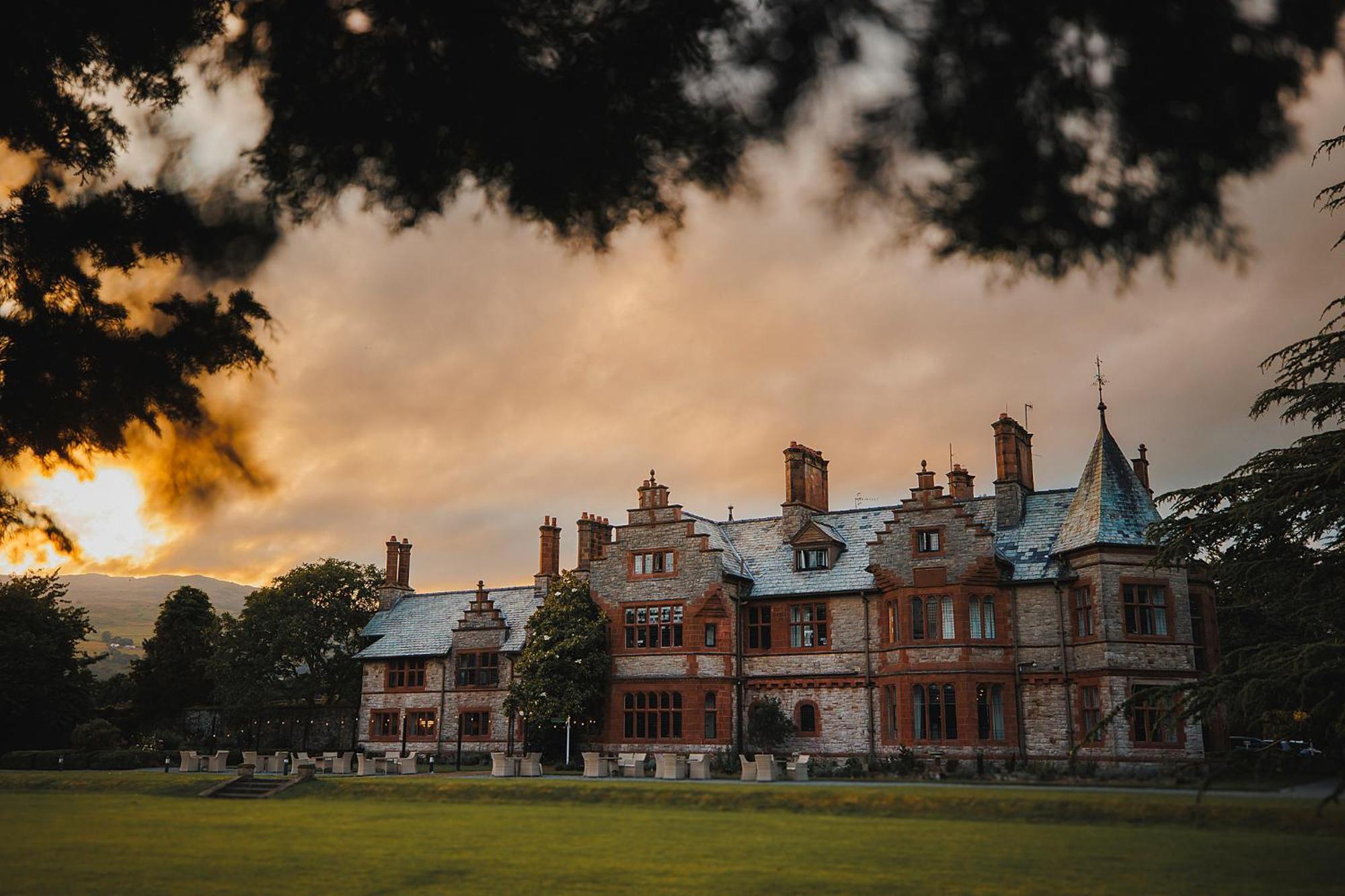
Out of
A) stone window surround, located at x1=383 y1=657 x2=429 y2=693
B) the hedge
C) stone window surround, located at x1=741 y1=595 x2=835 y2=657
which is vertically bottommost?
the hedge

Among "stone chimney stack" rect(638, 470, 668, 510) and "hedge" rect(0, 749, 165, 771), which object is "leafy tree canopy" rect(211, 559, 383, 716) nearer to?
"hedge" rect(0, 749, 165, 771)

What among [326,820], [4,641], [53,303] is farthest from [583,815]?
[4,641]

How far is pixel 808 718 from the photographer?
116 feet

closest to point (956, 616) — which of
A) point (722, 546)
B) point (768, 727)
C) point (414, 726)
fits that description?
point (768, 727)

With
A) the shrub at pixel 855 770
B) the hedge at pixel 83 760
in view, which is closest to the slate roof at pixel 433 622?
the hedge at pixel 83 760

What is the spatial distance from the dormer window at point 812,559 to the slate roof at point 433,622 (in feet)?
39.3

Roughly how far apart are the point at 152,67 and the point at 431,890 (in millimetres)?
11167

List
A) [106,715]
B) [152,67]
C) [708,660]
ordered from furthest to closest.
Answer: [106,715]
[708,660]
[152,67]

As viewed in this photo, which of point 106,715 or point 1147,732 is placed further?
point 106,715

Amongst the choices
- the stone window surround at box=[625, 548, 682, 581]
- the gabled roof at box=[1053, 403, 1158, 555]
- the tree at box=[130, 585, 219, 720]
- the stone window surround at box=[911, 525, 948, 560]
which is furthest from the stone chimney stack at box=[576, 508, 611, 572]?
the tree at box=[130, 585, 219, 720]

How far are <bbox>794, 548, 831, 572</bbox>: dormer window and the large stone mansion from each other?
58 millimetres

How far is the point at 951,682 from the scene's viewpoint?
3206 centimetres

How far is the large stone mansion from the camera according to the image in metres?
30.7

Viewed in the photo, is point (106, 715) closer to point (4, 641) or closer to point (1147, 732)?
point (4, 641)
